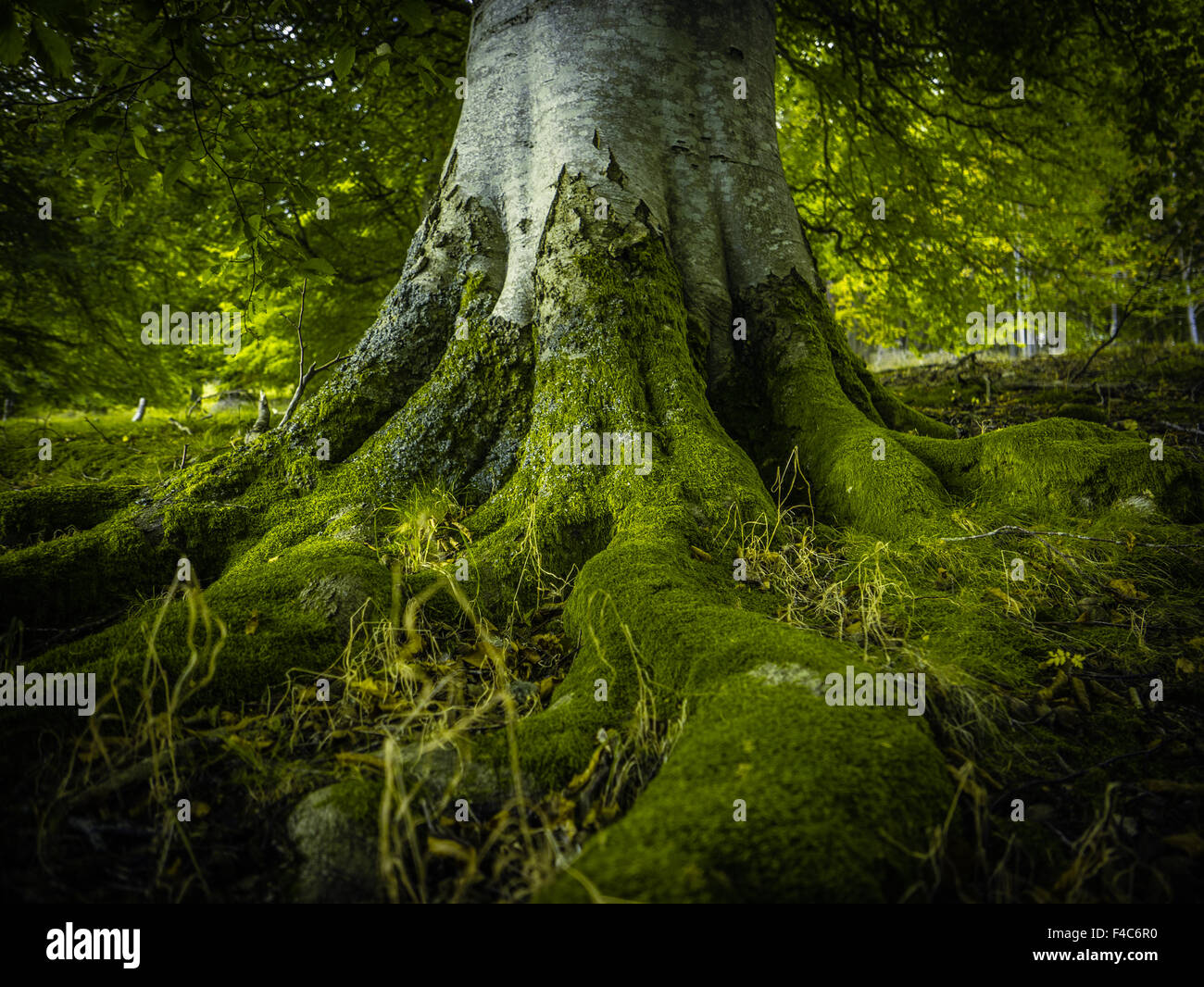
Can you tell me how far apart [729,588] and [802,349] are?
7.53 feet

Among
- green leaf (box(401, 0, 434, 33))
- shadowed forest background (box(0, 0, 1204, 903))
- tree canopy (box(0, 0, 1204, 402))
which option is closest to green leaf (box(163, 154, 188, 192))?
shadowed forest background (box(0, 0, 1204, 903))

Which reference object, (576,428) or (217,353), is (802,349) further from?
(217,353)

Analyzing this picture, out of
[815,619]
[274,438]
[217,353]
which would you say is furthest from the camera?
[217,353]

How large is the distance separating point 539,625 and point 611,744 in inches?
38.6

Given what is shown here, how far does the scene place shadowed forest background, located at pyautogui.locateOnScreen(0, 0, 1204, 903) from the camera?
1.40 metres

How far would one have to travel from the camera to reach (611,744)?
5.92 feet

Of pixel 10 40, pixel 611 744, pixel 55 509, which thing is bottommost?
pixel 611 744

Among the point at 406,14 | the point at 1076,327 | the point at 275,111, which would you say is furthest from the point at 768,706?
the point at 275,111

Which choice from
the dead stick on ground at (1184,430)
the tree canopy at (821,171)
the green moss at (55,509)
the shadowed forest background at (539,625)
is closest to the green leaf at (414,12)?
the shadowed forest background at (539,625)

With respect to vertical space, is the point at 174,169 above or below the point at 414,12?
below

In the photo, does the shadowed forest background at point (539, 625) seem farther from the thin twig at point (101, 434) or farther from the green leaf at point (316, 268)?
the thin twig at point (101, 434)

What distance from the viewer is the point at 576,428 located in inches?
128

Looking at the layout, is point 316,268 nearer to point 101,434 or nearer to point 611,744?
point 611,744

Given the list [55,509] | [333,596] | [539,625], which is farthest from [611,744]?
[55,509]
